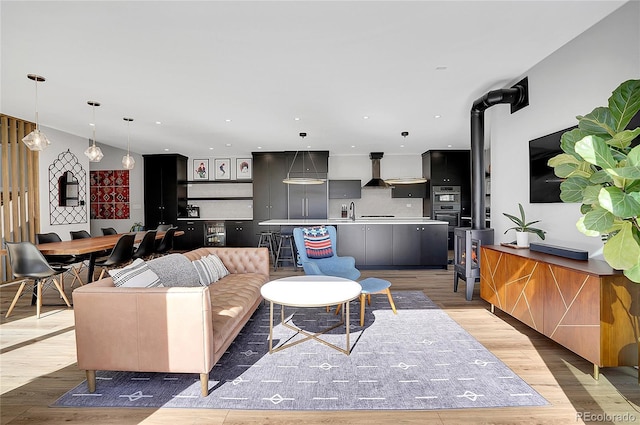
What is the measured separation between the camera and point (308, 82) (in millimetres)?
3434

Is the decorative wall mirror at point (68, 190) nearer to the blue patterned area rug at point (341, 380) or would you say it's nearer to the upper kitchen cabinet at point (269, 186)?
the upper kitchen cabinet at point (269, 186)

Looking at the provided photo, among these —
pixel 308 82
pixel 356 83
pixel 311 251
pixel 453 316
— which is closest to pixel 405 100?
pixel 356 83

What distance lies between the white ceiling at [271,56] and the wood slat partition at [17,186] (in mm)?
451

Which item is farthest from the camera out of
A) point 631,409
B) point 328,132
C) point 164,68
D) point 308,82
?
point 328,132

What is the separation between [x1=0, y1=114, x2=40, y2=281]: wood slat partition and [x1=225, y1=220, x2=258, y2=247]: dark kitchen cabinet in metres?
3.65

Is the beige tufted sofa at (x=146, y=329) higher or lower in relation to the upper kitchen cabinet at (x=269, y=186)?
lower

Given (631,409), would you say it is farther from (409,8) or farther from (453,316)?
(409,8)

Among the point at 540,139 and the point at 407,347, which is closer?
the point at 407,347

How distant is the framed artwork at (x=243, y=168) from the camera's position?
8.08 meters

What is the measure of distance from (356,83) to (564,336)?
123 inches

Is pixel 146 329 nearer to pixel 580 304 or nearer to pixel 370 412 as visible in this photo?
pixel 370 412

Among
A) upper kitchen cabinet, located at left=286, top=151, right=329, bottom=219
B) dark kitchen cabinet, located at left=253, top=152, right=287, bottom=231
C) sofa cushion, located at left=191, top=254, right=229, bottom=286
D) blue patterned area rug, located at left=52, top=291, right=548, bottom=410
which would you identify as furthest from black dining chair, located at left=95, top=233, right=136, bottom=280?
upper kitchen cabinet, located at left=286, top=151, right=329, bottom=219

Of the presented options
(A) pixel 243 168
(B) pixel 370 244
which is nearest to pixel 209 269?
(B) pixel 370 244

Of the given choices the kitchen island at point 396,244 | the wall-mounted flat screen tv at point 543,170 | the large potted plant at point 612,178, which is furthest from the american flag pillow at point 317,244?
the large potted plant at point 612,178
